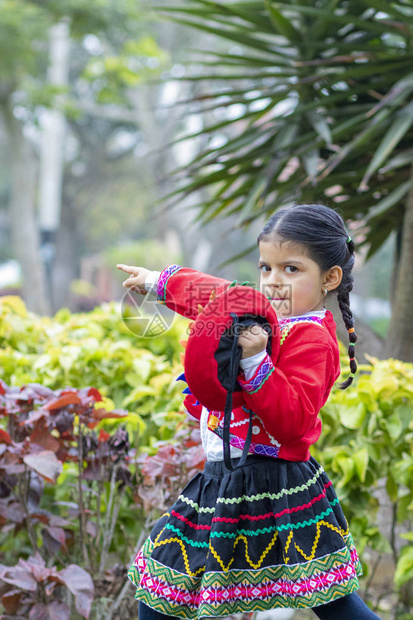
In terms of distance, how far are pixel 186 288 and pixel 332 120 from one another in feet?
8.80

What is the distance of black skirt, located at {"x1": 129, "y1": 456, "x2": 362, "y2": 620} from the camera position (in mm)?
1289

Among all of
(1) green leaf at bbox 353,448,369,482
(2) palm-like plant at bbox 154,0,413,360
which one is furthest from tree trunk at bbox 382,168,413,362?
(1) green leaf at bbox 353,448,369,482

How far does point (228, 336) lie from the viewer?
1159 mm

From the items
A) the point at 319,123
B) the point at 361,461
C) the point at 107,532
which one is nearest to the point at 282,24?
the point at 319,123

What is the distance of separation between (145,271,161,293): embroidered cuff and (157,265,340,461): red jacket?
1 centimetres

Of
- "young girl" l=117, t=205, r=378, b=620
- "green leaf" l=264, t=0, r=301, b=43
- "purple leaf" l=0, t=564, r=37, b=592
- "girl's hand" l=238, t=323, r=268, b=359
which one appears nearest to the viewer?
"girl's hand" l=238, t=323, r=268, b=359

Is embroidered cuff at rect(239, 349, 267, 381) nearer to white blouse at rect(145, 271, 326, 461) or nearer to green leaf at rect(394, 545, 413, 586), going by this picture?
white blouse at rect(145, 271, 326, 461)

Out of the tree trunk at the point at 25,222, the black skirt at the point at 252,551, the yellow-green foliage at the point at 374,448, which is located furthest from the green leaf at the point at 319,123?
the tree trunk at the point at 25,222

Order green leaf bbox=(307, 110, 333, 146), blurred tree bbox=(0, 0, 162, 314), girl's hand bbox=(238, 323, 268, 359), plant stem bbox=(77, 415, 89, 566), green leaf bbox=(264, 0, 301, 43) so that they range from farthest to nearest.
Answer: blurred tree bbox=(0, 0, 162, 314)
green leaf bbox=(264, 0, 301, 43)
green leaf bbox=(307, 110, 333, 146)
plant stem bbox=(77, 415, 89, 566)
girl's hand bbox=(238, 323, 268, 359)

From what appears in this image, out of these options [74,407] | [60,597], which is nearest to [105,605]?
[60,597]

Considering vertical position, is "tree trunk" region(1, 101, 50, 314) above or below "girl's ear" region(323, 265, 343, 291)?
below

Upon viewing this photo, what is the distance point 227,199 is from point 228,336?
8.24 ft

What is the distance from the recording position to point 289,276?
4.44ft

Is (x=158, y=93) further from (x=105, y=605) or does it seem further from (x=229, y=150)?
(x=105, y=605)
